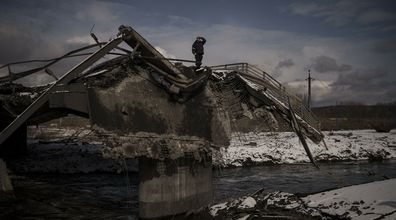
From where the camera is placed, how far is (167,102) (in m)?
13.1

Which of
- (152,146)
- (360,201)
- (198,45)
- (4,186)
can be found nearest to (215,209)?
(152,146)

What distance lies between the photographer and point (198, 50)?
13586 mm

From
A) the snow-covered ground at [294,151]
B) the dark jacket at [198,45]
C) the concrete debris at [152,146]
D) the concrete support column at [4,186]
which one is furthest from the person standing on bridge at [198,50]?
the snow-covered ground at [294,151]

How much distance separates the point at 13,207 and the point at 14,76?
5.55 metres

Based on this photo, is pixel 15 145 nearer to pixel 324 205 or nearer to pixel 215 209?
pixel 215 209

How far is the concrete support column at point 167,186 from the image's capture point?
490 inches

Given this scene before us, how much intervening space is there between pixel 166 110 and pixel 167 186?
2641mm

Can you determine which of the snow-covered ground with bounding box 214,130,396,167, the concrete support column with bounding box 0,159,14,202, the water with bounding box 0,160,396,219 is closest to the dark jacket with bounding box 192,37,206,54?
the water with bounding box 0,160,396,219

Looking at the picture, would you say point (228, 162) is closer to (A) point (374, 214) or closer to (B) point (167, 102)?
(B) point (167, 102)

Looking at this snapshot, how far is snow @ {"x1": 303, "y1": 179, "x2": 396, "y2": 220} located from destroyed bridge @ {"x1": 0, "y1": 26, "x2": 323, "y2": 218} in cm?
290

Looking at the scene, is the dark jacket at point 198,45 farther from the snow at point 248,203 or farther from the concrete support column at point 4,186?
the concrete support column at point 4,186

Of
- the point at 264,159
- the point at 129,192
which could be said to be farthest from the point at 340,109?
the point at 129,192

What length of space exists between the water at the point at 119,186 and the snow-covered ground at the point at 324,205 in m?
2.66

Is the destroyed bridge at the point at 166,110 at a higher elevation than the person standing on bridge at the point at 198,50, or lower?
lower
